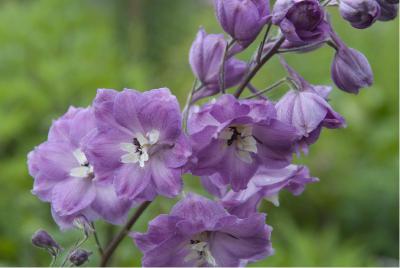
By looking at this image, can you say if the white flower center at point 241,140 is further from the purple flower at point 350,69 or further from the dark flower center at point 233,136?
the purple flower at point 350,69

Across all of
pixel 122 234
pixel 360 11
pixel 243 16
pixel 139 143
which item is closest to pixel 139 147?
pixel 139 143

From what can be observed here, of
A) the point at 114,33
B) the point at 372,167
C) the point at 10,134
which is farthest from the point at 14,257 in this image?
the point at 114,33

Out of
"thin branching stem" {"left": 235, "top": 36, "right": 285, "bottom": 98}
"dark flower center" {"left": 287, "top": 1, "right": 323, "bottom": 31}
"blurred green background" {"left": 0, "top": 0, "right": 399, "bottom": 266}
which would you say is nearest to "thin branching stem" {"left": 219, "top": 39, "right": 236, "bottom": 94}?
"thin branching stem" {"left": 235, "top": 36, "right": 285, "bottom": 98}

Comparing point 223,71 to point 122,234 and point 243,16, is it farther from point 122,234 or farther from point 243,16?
point 122,234

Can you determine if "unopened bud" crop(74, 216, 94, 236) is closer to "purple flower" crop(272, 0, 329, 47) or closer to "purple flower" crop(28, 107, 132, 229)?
"purple flower" crop(28, 107, 132, 229)

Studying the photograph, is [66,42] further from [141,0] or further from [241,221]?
[241,221]

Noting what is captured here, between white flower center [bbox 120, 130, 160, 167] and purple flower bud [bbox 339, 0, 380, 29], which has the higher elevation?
purple flower bud [bbox 339, 0, 380, 29]

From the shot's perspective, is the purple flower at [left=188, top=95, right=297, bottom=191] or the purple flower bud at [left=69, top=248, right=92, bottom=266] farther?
the purple flower bud at [left=69, top=248, right=92, bottom=266]
